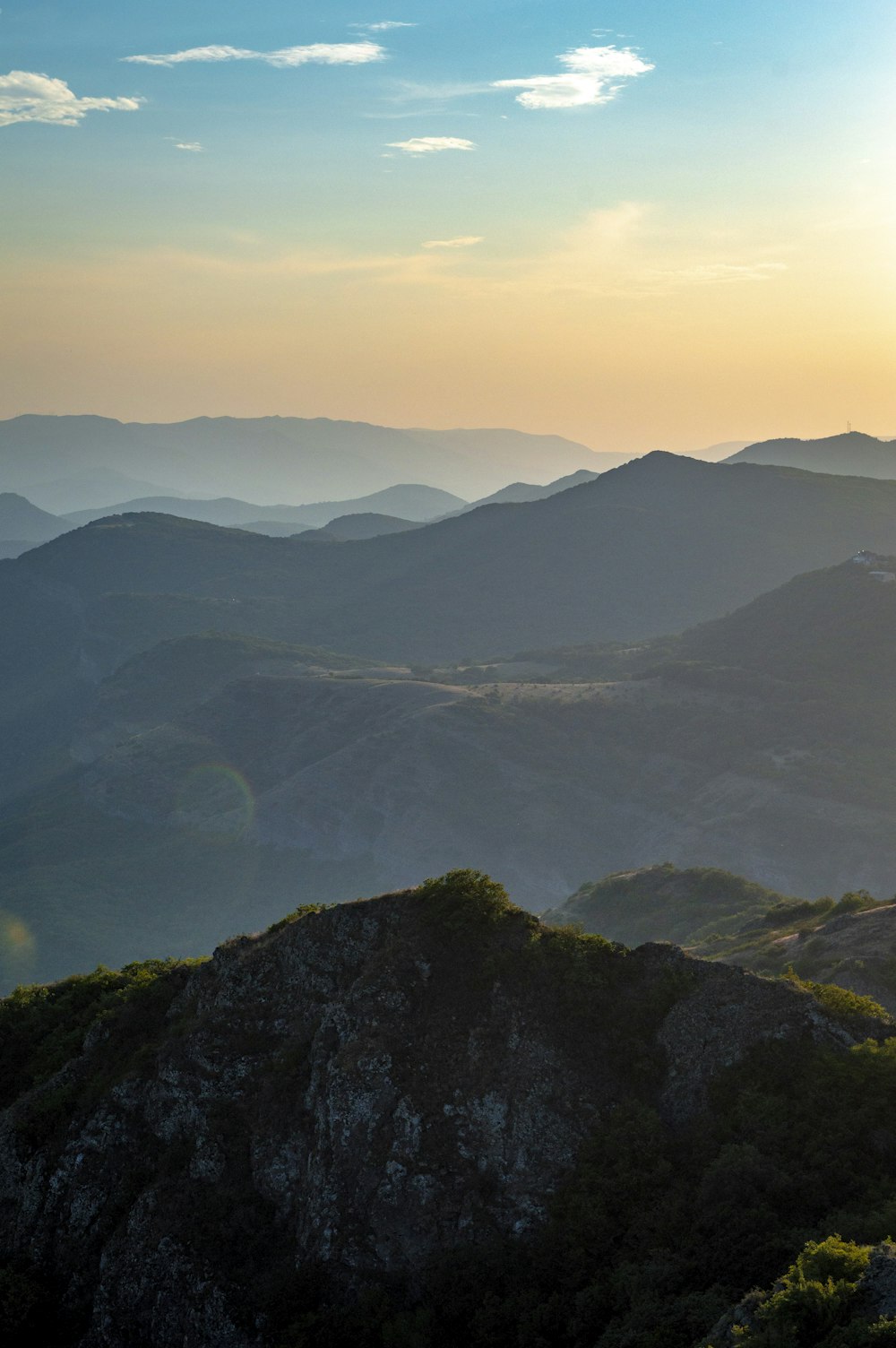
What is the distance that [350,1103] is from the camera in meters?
21.2

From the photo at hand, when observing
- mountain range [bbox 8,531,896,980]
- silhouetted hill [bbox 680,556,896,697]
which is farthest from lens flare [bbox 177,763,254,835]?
silhouetted hill [bbox 680,556,896,697]

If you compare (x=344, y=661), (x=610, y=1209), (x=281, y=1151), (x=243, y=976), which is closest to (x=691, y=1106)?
(x=610, y=1209)

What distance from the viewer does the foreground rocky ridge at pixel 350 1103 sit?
66.6 feet

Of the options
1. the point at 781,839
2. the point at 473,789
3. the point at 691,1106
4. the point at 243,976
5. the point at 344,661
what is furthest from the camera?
the point at 344,661

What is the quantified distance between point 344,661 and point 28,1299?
175 metres

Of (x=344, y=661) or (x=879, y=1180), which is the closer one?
(x=879, y=1180)

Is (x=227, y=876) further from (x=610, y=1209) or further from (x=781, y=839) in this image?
(x=610, y=1209)

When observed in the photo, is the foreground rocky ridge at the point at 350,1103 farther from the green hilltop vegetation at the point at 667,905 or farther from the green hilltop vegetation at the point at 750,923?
the green hilltop vegetation at the point at 667,905

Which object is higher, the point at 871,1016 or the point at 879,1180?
the point at 871,1016

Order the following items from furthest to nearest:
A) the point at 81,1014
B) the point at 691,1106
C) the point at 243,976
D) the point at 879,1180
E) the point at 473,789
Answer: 1. the point at 473,789
2. the point at 81,1014
3. the point at 243,976
4. the point at 691,1106
5. the point at 879,1180

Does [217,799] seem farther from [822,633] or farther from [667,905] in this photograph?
[667,905]

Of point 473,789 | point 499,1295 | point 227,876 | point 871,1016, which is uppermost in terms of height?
point 871,1016

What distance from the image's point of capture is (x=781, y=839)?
4200 inches

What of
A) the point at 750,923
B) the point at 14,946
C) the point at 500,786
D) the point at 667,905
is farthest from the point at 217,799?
the point at 750,923
